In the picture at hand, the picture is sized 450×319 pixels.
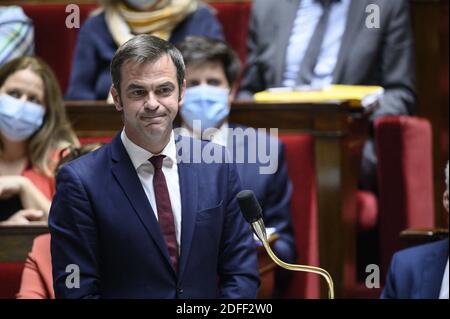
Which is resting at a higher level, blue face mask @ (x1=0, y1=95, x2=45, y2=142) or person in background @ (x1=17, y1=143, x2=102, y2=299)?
blue face mask @ (x1=0, y1=95, x2=45, y2=142)

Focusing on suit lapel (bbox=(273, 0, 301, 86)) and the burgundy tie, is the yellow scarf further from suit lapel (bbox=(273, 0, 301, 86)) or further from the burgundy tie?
the burgundy tie

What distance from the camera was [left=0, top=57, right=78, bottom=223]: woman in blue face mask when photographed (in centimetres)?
97

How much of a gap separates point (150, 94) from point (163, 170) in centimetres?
6

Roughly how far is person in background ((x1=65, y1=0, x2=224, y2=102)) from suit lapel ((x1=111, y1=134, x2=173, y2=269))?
21.3 inches

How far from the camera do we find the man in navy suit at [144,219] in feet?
1.98

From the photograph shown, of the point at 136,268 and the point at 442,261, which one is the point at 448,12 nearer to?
the point at 442,261

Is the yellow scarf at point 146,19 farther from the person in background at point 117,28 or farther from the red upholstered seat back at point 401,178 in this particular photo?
the red upholstered seat back at point 401,178

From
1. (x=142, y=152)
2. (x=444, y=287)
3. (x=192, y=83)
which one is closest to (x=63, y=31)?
(x=192, y=83)

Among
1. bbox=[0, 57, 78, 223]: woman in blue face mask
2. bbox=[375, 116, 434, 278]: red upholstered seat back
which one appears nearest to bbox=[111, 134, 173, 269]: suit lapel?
bbox=[0, 57, 78, 223]: woman in blue face mask

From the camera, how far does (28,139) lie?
101cm

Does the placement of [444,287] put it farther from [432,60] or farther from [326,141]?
[432,60]

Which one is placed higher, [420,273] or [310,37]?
[310,37]

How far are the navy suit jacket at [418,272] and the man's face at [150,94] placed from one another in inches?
16.2

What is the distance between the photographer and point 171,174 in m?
0.61
